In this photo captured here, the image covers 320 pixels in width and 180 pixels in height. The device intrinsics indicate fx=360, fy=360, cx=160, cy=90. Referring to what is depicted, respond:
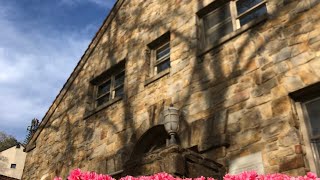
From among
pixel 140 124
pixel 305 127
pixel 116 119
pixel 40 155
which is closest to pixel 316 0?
pixel 305 127

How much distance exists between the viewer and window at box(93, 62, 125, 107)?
9535 mm

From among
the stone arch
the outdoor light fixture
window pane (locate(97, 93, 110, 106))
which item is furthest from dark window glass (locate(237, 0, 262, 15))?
window pane (locate(97, 93, 110, 106))

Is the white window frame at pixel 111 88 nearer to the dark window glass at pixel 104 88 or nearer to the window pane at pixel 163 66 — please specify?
the dark window glass at pixel 104 88

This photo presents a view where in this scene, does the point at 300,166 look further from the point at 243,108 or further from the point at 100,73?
the point at 100,73

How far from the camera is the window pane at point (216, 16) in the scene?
7493 mm

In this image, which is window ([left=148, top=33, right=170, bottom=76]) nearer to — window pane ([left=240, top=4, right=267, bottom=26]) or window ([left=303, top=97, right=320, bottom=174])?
window pane ([left=240, top=4, right=267, bottom=26])

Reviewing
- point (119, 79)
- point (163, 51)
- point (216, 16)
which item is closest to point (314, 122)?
point (216, 16)

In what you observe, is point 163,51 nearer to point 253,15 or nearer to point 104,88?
point 104,88

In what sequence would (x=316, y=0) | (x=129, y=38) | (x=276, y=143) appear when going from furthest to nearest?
(x=129, y=38) < (x=316, y=0) < (x=276, y=143)

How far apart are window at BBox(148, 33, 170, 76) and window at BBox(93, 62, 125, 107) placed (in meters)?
1.09

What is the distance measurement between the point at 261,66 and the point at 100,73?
5.39m

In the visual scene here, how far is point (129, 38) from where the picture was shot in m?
9.72

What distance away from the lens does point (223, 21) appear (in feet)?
24.4

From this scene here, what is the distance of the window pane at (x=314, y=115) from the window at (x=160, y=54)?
3.67m
